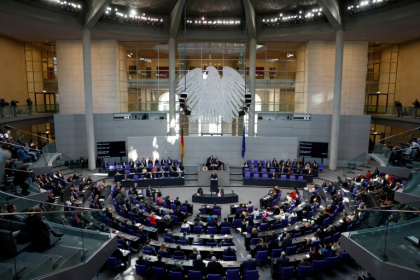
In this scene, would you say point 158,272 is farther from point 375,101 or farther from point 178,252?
point 375,101

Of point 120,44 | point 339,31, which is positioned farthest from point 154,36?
point 339,31

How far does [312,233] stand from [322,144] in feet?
43.9

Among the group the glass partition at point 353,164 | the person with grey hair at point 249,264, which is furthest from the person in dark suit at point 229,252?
the glass partition at point 353,164

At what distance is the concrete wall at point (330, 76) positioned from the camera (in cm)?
2462

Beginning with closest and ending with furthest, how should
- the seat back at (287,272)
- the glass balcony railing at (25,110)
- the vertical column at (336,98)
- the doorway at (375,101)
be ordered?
the seat back at (287,272) < the glass balcony railing at (25,110) < the vertical column at (336,98) < the doorway at (375,101)

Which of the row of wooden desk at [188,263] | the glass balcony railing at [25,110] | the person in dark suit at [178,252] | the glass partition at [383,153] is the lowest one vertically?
the row of wooden desk at [188,263]

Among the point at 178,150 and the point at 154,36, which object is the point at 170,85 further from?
the point at 178,150

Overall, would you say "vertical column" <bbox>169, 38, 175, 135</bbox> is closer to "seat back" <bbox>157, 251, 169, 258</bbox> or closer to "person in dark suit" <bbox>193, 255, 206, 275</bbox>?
"seat back" <bbox>157, 251, 169, 258</bbox>

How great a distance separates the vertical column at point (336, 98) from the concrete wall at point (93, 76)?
56.9ft

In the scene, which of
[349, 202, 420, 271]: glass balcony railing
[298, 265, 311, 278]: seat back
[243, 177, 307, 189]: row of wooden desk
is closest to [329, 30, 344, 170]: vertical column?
[243, 177, 307, 189]: row of wooden desk

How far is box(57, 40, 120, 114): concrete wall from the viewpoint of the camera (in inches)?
967

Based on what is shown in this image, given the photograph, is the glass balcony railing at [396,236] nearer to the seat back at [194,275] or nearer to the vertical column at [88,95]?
the seat back at [194,275]

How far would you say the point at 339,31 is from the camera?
21.4 meters

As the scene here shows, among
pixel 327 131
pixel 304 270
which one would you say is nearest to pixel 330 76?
pixel 327 131
